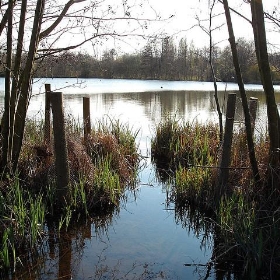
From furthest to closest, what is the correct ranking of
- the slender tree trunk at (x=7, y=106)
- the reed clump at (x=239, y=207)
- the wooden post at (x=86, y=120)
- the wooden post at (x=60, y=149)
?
the wooden post at (x=86, y=120)
the wooden post at (x=60, y=149)
the slender tree trunk at (x=7, y=106)
the reed clump at (x=239, y=207)

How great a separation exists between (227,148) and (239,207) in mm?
1083

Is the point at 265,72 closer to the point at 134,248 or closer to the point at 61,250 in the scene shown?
the point at 134,248

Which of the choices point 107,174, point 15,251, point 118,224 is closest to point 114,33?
point 107,174

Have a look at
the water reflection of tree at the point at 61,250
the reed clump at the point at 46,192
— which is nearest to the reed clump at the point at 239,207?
the reed clump at the point at 46,192

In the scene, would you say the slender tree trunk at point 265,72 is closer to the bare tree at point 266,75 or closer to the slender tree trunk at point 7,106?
the bare tree at point 266,75

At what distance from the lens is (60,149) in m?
4.74

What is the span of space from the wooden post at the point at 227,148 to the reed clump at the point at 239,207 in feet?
0.31

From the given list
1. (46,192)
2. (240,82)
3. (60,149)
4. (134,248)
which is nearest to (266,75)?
(240,82)

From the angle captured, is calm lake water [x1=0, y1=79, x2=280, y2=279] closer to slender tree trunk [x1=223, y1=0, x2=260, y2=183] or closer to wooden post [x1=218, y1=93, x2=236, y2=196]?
wooden post [x1=218, y1=93, x2=236, y2=196]

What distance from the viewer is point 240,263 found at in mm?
3576

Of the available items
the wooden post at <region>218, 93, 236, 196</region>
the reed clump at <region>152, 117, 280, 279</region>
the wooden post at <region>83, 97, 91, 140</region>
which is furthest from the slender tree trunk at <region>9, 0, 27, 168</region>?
the wooden post at <region>218, 93, 236, 196</region>

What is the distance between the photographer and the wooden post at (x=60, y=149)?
4668 millimetres

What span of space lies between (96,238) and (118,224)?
495 millimetres

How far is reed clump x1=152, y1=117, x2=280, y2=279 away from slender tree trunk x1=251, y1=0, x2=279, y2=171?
10.3 inches
